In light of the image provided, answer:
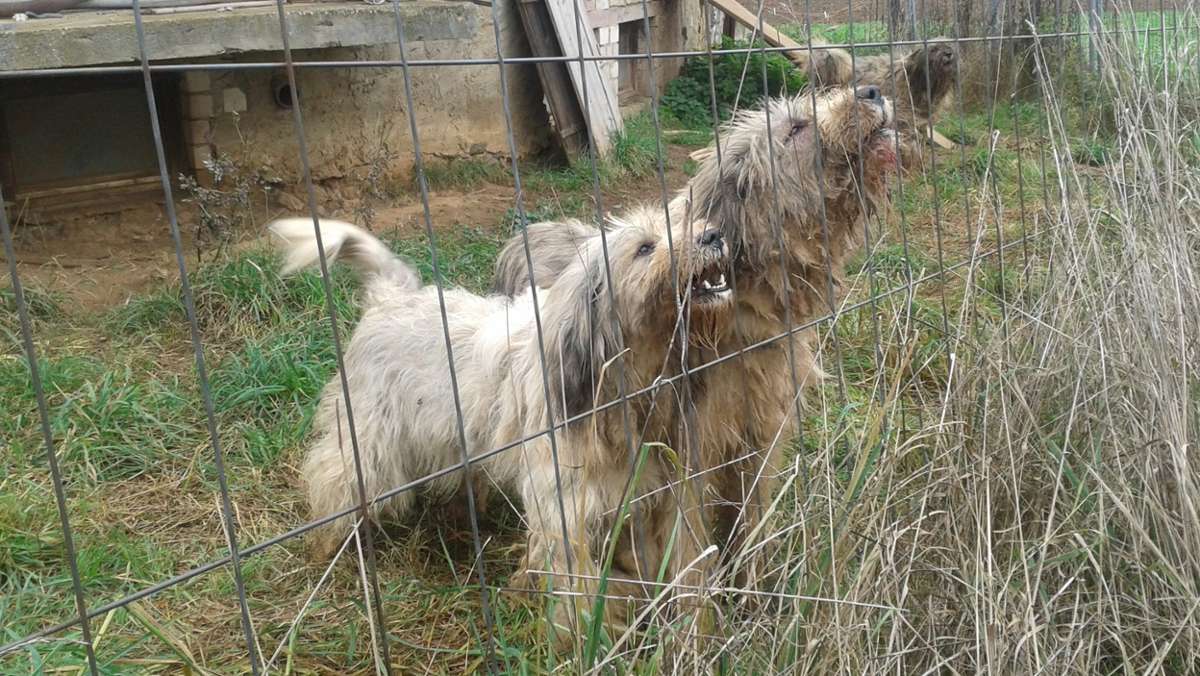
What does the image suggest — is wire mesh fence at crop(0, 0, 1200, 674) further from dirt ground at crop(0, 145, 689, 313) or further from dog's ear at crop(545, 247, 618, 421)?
dirt ground at crop(0, 145, 689, 313)

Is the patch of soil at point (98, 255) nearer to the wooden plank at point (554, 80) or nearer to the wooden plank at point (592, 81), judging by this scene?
the wooden plank at point (554, 80)

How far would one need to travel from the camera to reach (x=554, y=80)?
330 inches

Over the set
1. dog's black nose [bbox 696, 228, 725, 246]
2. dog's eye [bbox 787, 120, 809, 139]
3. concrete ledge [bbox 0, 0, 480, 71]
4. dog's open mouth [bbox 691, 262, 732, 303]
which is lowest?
dog's open mouth [bbox 691, 262, 732, 303]

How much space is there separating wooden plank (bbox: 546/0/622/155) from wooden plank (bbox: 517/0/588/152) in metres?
0.07

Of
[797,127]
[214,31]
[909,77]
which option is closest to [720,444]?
[797,127]

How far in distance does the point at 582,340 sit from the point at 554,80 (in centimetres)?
570

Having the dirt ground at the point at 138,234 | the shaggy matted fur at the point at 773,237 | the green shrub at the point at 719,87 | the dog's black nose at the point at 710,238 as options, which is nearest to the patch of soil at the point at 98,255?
the dirt ground at the point at 138,234

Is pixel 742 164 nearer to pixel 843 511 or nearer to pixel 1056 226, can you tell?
pixel 1056 226

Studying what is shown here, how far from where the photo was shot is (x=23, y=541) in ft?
11.8

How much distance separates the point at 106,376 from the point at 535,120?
15.4ft

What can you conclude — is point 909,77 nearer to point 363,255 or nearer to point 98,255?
point 363,255

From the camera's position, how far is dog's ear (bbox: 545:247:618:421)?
2.99 m

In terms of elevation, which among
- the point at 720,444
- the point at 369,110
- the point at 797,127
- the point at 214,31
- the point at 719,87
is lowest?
the point at 720,444

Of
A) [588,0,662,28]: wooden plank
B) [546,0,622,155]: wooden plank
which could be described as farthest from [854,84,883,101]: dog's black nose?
[588,0,662,28]: wooden plank
